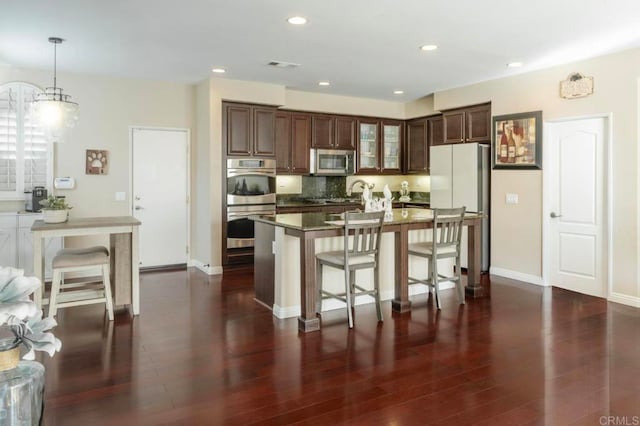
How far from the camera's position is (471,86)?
6.59 metres

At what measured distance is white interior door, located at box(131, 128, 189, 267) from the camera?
21.1ft

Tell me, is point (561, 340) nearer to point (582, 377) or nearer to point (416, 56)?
point (582, 377)

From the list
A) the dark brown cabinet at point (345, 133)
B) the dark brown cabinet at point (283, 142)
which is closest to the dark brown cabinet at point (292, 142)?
the dark brown cabinet at point (283, 142)

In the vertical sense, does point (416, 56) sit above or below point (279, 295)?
above

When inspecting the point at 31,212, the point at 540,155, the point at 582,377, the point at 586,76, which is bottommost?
the point at 582,377

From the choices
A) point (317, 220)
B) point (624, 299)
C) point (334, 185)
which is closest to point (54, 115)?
point (317, 220)

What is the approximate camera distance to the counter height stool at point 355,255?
13.4 ft

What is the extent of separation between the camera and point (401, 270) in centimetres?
459

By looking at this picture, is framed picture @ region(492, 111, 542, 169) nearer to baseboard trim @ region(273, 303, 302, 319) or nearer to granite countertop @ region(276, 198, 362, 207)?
granite countertop @ region(276, 198, 362, 207)

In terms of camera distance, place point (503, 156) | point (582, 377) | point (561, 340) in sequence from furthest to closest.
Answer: point (503, 156) → point (561, 340) → point (582, 377)

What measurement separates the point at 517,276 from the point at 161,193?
502cm

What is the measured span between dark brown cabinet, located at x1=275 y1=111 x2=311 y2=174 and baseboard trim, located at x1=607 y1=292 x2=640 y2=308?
4.44 m

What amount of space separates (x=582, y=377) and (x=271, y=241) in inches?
111

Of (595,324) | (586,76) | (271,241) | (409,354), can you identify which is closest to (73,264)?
(271,241)
